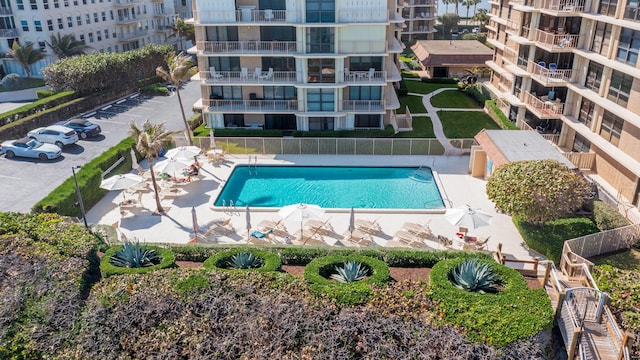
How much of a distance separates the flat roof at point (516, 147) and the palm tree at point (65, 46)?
49283mm

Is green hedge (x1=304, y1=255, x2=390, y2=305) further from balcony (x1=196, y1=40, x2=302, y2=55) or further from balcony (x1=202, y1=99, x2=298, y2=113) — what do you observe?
balcony (x1=196, y1=40, x2=302, y2=55)

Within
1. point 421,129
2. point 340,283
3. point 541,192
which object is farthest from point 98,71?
point 541,192

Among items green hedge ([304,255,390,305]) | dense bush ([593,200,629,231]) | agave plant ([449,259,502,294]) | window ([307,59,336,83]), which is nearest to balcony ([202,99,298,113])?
window ([307,59,336,83])

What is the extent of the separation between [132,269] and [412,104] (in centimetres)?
3728

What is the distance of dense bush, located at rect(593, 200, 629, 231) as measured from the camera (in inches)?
969

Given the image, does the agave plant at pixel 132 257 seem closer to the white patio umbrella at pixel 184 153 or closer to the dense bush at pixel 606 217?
the white patio umbrella at pixel 184 153

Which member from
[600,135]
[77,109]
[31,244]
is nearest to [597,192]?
[600,135]

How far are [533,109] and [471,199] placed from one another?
11754 mm

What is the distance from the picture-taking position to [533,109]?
123 ft

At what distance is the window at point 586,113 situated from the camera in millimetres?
33031

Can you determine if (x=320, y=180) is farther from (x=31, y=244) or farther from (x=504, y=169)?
(x=31, y=244)

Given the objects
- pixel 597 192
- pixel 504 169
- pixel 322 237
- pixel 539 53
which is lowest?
pixel 322 237

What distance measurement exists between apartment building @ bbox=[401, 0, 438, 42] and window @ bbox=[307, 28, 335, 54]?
47.0 m

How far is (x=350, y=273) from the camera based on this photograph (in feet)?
62.4
